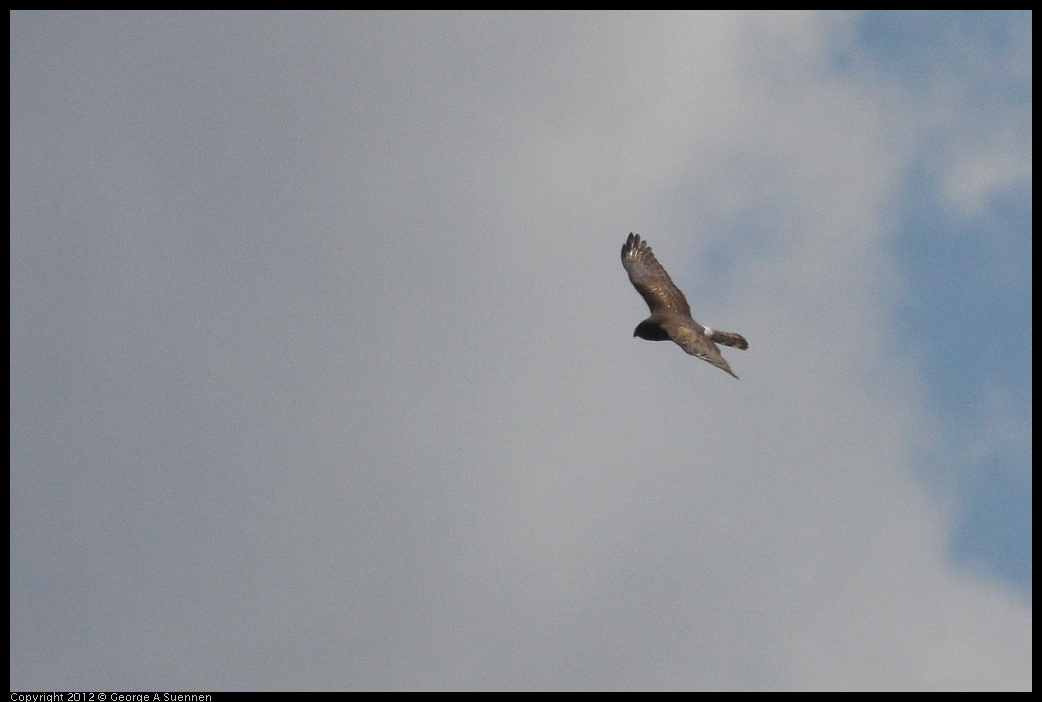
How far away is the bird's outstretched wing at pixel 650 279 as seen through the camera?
38.5 m

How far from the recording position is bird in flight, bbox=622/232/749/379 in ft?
111

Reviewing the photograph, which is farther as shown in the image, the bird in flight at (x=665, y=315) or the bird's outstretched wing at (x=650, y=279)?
the bird's outstretched wing at (x=650, y=279)

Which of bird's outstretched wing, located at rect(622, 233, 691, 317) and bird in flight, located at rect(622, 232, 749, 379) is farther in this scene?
bird's outstretched wing, located at rect(622, 233, 691, 317)

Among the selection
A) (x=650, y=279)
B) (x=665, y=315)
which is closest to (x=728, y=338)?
(x=665, y=315)

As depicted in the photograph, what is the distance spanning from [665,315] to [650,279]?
11.1 feet

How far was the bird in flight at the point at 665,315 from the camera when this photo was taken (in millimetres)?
33719

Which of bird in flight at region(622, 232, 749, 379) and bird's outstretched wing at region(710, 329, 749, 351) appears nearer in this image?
bird in flight at region(622, 232, 749, 379)

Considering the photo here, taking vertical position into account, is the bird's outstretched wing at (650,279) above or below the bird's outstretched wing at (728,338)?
above

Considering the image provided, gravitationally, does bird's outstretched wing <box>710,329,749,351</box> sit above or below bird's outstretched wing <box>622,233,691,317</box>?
below

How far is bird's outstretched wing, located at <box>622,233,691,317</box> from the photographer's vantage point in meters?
38.5

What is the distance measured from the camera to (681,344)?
3384cm

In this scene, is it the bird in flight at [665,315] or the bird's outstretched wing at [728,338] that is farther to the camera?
the bird's outstretched wing at [728,338]
